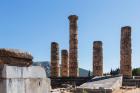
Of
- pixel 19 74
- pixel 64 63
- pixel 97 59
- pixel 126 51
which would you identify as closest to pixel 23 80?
pixel 19 74

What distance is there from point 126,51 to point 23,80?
92.1 feet

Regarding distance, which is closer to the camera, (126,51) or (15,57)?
(15,57)

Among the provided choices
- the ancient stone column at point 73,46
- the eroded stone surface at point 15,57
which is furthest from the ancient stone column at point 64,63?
the eroded stone surface at point 15,57

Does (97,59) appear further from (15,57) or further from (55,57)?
(15,57)

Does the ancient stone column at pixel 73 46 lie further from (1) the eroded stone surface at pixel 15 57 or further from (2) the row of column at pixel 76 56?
(1) the eroded stone surface at pixel 15 57

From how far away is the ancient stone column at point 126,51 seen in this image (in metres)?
32.1

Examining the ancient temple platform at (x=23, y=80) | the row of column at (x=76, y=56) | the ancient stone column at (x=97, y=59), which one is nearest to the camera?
Answer: the ancient temple platform at (x=23, y=80)

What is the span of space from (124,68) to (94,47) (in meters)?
3.77

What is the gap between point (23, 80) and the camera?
487 centimetres

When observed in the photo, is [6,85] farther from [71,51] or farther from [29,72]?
[71,51]

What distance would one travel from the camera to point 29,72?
5.07 m

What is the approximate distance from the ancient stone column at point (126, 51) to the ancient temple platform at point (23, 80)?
27.2 m

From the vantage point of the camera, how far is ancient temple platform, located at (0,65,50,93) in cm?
447

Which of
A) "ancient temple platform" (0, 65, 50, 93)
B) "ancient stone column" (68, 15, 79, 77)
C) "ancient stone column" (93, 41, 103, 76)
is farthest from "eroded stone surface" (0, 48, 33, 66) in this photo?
"ancient stone column" (68, 15, 79, 77)
